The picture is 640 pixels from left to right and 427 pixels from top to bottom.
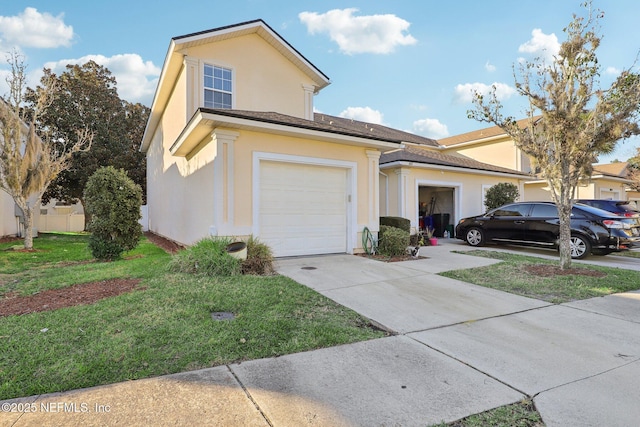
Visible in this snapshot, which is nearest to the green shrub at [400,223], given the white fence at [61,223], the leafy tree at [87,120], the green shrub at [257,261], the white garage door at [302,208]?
the white garage door at [302,208]

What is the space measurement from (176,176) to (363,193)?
7485 millimetres

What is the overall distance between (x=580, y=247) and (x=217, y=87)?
38.3 ft

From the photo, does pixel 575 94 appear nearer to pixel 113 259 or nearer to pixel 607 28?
pixel 607 28

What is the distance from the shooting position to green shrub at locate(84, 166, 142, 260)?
8.09 m

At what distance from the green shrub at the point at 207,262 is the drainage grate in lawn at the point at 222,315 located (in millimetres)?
1810

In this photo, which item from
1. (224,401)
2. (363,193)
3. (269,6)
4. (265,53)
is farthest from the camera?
(265,53)

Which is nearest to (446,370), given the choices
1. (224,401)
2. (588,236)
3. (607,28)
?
(224,401)

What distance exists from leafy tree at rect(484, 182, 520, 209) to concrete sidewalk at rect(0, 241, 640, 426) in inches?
398

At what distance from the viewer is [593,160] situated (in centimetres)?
640

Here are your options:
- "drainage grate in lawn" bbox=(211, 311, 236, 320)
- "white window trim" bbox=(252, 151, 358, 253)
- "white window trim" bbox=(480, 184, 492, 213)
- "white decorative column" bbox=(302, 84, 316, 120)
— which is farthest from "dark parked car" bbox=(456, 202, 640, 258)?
"drainage grate in lawn" bbox=(211, 311, 236, 320)

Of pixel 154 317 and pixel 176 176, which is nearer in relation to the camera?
pixel 154 317

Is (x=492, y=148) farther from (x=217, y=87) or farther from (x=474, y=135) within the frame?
(x=217, y=87)

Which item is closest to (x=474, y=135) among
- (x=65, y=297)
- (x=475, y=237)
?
(x=475, y=237)

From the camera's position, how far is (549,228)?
9.45m
